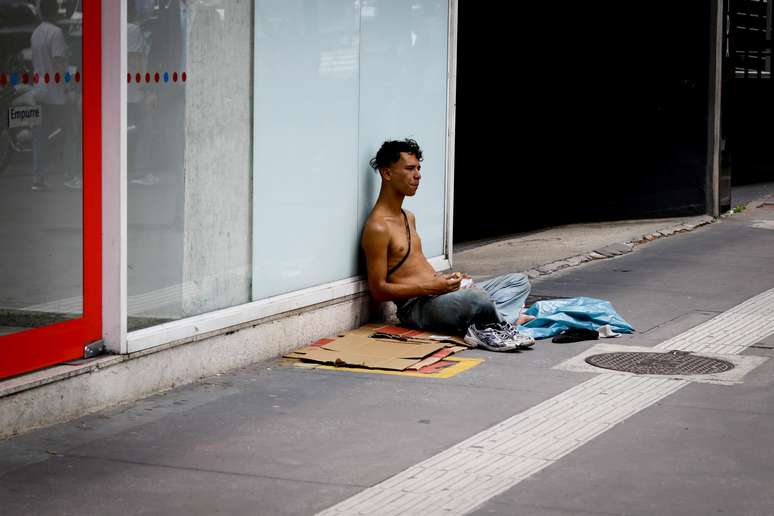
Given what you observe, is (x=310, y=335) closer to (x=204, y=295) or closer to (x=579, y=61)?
(x=204, y=295)

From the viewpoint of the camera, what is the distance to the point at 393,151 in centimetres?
852

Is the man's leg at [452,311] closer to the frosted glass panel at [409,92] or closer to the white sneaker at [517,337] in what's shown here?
the white sneaker at [517,337]

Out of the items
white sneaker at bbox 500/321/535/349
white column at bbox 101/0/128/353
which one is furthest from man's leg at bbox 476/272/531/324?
white column at bbox 101/0/128/353

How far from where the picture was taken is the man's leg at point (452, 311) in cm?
809

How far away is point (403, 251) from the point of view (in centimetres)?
846

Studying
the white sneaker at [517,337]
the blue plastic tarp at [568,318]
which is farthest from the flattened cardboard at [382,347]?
the blue plastic tarp at [568,318]

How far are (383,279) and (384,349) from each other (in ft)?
2.25

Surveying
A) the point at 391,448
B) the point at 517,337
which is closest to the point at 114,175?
the point at 391,448

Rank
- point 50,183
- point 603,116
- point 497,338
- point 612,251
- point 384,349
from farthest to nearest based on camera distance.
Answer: point 603,116 < point 612,251 < point 497,338 < point 384,349 < point 50,183

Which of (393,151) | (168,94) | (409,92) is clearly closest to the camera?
(168,94)

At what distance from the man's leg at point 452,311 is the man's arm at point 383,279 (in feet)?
0.24

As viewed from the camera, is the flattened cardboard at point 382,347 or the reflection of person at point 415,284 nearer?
the flattened cardboard at point 382,347

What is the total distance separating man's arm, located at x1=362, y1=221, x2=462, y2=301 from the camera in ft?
26.9

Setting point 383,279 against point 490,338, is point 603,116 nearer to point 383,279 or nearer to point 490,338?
point 383,279
